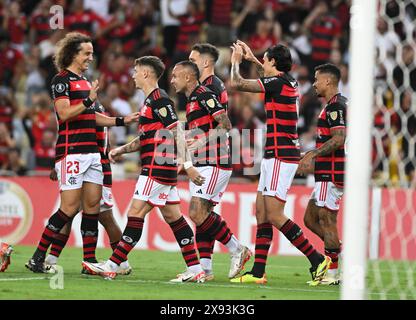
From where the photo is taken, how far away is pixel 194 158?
972cm

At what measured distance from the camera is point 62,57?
9375 mm

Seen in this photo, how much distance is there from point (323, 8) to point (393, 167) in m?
5.52

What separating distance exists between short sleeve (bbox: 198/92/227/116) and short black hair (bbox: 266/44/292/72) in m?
0.70

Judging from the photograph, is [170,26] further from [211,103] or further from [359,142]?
[359,142]

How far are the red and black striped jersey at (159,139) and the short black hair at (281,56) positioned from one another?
1.11 metres

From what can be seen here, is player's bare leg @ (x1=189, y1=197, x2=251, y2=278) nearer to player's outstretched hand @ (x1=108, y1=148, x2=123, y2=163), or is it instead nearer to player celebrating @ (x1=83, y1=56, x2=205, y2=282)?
player celebrating @ (x1=83, y1=56, x2=205, y2=282)

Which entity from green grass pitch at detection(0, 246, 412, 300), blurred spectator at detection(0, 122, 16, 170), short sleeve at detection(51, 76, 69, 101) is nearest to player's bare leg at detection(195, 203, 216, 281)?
green grass pitch at detection(0, 246, 412, 300)

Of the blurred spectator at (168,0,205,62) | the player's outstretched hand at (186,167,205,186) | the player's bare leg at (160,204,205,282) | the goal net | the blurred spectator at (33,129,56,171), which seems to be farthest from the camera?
the blurred spectator at (168,0,205,62)

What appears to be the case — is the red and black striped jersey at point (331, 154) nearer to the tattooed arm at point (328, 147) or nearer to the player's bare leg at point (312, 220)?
the tattooed arm at point (328, 147)

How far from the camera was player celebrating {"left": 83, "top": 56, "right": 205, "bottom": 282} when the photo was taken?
29.3 ft

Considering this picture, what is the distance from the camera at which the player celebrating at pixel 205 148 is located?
948 centimetres

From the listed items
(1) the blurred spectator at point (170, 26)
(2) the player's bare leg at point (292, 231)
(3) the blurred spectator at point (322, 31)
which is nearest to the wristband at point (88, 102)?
(2) the player's bare leg at point (292, 231)

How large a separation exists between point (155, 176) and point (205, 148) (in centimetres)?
80
